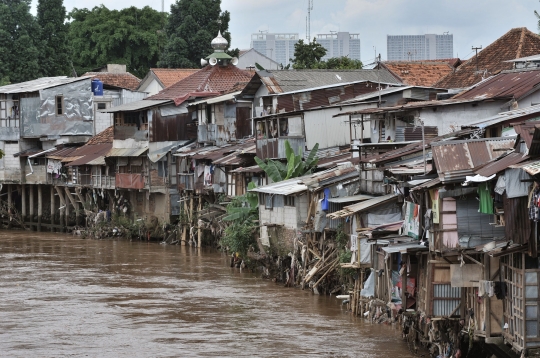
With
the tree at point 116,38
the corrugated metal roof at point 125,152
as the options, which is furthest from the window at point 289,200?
the tree at point 116,38

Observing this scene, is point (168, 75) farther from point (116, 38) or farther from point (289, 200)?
point (289, 200)

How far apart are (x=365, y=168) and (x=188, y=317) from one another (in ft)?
18.8

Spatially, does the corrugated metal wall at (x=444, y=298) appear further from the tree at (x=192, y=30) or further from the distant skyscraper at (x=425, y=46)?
the distant skyscraper at (x=425, y=46)

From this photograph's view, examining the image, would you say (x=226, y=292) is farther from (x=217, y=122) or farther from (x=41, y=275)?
(x=217, y=122)

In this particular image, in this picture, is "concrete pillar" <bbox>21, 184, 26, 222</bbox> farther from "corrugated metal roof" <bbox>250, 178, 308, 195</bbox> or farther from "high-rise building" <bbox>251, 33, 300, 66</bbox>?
"high-rise building" <bbox>251, 33, 300, 66</bbox>

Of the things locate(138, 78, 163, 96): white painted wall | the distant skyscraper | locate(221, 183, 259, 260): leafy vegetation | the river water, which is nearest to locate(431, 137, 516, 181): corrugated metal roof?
the river water

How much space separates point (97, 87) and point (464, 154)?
37256mm

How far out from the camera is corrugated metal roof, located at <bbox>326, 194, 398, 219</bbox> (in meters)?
25.2

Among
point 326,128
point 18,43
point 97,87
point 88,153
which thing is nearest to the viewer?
point 326,128

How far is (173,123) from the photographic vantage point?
1871 inches

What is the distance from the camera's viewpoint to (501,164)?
1712 centimetres

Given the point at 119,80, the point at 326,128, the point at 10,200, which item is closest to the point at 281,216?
the point at 326,128

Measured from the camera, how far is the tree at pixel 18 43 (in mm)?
64125

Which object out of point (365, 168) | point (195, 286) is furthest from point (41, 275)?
point (365, 168)
